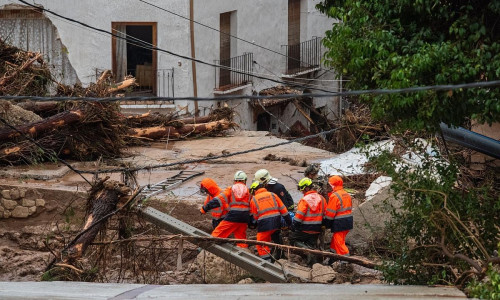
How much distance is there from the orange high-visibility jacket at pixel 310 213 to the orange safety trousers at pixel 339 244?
0.34m

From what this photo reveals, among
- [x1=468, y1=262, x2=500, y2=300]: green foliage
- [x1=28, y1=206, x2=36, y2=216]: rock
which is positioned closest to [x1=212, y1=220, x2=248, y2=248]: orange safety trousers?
[x1=28, y1=206, x2=36, y2=216]: rock

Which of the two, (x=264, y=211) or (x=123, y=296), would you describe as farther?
(x=264, y=211)

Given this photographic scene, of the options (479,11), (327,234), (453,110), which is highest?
(479,11)

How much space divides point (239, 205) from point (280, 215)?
64cm

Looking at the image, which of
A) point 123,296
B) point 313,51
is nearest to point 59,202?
point 123,296

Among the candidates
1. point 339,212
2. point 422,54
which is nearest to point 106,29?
point 339,212

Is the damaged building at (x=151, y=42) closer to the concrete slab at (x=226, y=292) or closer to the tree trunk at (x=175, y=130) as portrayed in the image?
the tree trunk at (x=175, y=130)

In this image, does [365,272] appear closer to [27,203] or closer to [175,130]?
[27,203]

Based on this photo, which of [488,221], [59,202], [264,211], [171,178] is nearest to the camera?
[488,221]

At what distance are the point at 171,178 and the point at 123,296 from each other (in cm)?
806

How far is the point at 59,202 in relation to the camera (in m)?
15.0

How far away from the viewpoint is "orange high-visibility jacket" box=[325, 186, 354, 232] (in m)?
12.4

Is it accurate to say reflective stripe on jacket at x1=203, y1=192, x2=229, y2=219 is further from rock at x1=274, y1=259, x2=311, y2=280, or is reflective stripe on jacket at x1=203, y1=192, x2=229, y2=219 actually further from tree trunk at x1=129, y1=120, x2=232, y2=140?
tree trunk at x1=129, y1=120, x2=232, y2=140

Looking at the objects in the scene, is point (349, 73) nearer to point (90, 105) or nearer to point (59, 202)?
point (59, 202)
